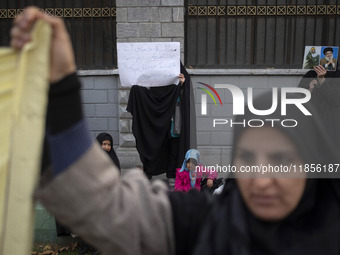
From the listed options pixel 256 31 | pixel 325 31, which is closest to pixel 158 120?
Answer: pixel 256 31

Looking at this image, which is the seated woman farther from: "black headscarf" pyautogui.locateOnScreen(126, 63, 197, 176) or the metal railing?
the metal railing

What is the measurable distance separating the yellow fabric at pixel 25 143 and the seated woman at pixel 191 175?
146 inches

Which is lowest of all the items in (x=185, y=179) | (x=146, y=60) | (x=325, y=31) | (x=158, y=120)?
(x=185, y=179)

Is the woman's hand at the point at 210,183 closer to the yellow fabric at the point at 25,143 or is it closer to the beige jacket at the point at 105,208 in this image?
the beige jacket at the point at 105,208

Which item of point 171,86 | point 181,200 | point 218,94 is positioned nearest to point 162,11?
point 218,94

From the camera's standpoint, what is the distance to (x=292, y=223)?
1.09 metres

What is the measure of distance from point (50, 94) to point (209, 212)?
0.59 meters

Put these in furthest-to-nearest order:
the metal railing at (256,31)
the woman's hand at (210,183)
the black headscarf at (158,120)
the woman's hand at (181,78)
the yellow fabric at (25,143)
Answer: the metal railing at (256,31)
the black headscarf at (158,120)
the woman's hand at (181,78)
the woman's hand at (210,183)
the yellow fabric at (25,143)

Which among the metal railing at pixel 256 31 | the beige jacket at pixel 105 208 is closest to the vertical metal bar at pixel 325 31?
the metal railing at pixel 256 31

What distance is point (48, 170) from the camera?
104cm

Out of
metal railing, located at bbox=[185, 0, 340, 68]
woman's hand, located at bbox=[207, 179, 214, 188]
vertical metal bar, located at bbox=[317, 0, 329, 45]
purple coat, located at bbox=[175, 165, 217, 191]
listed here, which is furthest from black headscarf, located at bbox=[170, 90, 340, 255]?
vertical metal bar, located at bbox=[317, 0, 329, 45]

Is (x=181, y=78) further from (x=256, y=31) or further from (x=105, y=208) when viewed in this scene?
Result: (x=105, y=208)

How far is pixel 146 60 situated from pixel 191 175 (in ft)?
4.98

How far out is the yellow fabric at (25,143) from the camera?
991 mm
